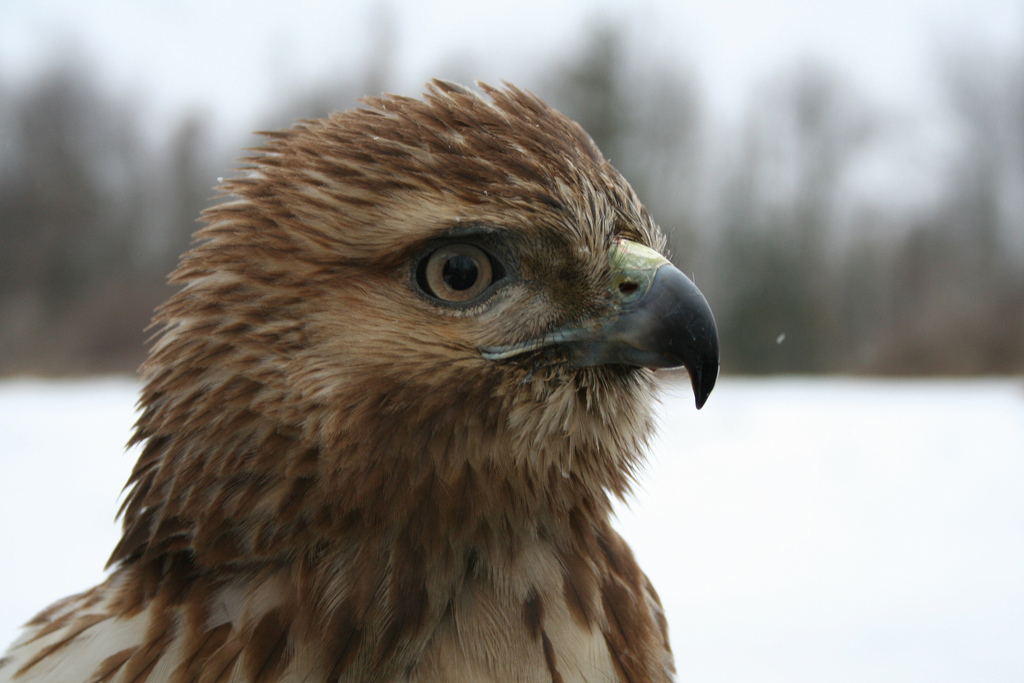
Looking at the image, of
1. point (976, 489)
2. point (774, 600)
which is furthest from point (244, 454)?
point (976, 489)

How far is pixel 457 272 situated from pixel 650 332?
0.51 m

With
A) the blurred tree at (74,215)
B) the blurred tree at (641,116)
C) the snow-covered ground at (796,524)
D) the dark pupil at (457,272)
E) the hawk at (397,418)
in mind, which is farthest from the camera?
the blurred tree at (74,215)

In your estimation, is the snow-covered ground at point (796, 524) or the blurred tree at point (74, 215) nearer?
the snow-covered ground at point (796, 524)

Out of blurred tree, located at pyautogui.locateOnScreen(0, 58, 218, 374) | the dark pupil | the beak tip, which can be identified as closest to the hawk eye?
the dark pupil

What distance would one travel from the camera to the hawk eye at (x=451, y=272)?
1.98 m

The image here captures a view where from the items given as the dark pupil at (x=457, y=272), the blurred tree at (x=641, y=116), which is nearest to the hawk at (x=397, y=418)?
the dark pupil at (x=457, y=272)

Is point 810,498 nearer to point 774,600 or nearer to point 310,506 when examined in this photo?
point 774,600

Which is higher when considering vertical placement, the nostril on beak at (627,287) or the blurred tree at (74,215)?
the nostril on beak at (627,287)

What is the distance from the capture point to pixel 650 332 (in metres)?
1.95

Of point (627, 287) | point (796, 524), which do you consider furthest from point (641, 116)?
point (627, 287)

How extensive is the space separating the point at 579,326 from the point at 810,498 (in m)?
5.05

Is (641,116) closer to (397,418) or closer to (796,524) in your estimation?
(796,524)

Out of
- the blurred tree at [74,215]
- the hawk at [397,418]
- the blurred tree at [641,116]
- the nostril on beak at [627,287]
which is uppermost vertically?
the blurred tree at [641,116]

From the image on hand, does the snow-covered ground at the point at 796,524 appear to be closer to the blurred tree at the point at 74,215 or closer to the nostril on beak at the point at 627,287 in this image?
the nostril on beak at the point at 627,287
